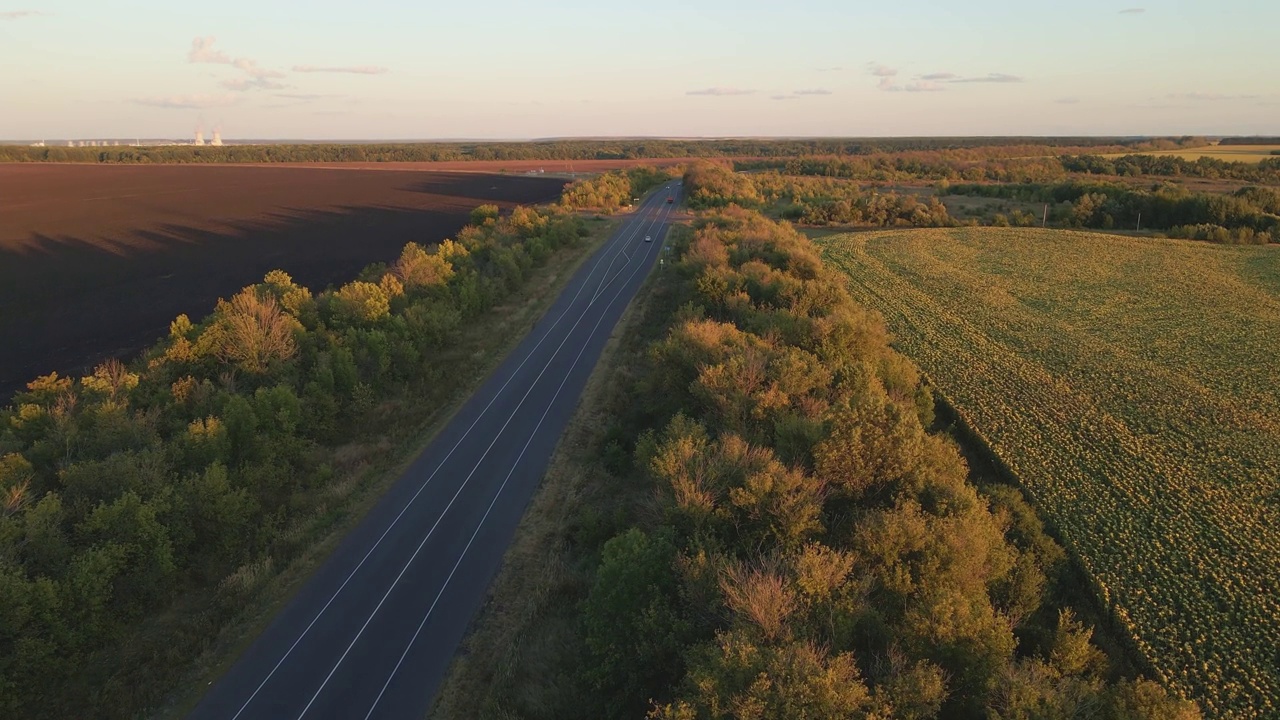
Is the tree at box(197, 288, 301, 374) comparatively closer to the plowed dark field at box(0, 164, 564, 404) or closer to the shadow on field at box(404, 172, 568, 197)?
the plowed dark field at box(0, 164, 564, 404)

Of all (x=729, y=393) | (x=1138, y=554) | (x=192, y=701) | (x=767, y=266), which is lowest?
(x=192, y=701)

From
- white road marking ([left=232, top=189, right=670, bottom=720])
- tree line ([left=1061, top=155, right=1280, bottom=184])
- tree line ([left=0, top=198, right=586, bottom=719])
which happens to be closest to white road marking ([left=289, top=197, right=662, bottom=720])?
white road marking ([left=232, top=189, right=670, bottom=720])

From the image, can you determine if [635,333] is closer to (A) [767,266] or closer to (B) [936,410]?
(A) [767,266]

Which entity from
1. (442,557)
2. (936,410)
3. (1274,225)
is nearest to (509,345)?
(442,557)

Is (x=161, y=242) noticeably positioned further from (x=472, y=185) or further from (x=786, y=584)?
(x=786, y=584)

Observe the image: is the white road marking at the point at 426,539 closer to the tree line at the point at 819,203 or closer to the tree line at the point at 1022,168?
the tree line at the point at 819,203

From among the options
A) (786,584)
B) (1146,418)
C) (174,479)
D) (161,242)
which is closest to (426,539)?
(174,479)
